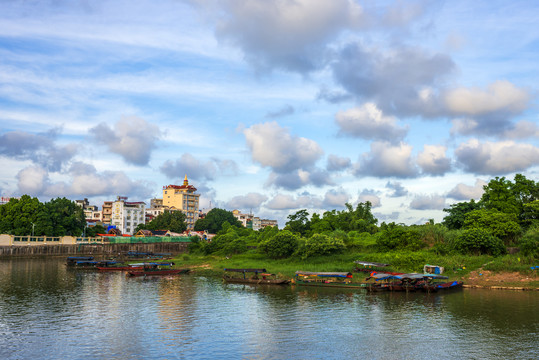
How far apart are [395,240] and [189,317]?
48.8 metres

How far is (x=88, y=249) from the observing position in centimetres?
13512

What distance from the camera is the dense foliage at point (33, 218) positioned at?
130 metres

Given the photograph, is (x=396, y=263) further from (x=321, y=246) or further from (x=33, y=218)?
(x=33, y=218)

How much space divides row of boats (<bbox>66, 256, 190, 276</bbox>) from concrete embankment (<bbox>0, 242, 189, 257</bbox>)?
2540 centimetres

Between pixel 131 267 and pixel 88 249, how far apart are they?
1901 inches

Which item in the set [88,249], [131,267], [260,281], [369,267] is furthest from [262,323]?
[88,249]

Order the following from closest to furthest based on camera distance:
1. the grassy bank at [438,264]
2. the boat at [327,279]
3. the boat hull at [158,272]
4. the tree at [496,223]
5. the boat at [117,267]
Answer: the grassy bank at [438,264] → the boat at [327,279] → the tree at [496,223] → the boat hull at [158,272] → the boat at [117,267]

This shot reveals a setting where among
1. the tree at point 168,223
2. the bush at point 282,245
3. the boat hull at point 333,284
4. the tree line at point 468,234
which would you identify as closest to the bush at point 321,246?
the tree line at point 468,234

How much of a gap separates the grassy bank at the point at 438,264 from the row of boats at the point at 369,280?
260cm

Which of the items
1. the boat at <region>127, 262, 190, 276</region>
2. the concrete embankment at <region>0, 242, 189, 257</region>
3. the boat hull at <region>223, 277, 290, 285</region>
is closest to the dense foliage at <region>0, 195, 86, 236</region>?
the concrete embankment at <region>0, 242, 189, 257</region>

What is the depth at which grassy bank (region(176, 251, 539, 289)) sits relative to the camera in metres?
65.1

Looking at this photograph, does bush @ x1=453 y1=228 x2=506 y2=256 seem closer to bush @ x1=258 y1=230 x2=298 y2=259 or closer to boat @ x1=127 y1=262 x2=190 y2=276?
bush @ x1=258 y1=230 x2=298 y2=259

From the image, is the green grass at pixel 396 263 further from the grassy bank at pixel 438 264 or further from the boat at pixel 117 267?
the boat at pixel 117 267

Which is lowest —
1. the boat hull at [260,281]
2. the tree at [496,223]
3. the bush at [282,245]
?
the boat hull at [260,281]
